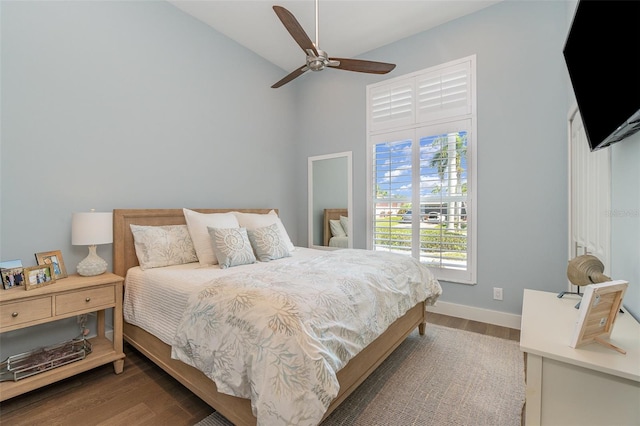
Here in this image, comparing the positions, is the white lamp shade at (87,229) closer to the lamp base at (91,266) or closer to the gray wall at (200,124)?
the lamp base at (91,266)

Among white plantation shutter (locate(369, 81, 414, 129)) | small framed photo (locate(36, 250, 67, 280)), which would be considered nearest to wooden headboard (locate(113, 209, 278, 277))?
small framed photo (locate(36, 250, 67, 280))

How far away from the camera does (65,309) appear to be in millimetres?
1826

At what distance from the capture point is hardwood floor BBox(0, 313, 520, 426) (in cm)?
158

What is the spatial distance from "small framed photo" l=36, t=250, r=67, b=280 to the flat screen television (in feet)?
10.5

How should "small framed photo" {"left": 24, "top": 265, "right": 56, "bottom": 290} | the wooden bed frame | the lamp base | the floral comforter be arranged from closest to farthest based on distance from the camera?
1. the floral comforter
2. the wooden bed frame
3. "small framed photo" {"left": 24, "top": 265, "right": 56, "bottom": 290}
4. the lamp base

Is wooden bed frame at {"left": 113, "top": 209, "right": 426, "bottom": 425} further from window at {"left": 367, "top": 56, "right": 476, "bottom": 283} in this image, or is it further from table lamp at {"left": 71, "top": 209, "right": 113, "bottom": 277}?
window at {"left": 367, "top": 56, "right": 476, "bottom": 283}

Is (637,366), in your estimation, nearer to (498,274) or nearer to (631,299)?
(631,299)

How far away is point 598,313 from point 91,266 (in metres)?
2.91

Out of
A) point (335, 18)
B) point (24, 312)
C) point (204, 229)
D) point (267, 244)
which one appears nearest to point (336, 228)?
point (267, 244)

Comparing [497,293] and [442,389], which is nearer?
[442,389]

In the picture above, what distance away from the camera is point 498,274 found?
2861 millimetres

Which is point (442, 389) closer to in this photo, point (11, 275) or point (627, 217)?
point (627, 217)

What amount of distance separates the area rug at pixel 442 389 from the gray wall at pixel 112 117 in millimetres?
1996

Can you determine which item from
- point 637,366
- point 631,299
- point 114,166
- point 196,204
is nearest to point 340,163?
point 196,204
